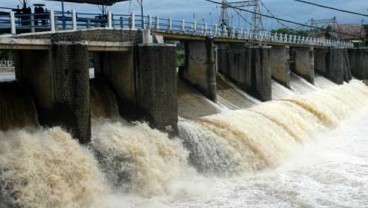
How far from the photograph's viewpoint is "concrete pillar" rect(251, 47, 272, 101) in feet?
86.1

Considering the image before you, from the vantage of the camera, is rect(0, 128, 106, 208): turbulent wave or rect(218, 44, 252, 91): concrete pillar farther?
rect(218, 44, 252, 91): concrete pillar

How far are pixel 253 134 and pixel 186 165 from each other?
3.79m

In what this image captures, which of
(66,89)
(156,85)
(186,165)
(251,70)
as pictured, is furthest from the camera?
(251,70)

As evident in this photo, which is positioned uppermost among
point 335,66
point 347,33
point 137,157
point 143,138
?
point 347,33

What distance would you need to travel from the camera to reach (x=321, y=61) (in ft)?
140

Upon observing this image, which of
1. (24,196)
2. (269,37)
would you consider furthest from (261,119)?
(269,37)

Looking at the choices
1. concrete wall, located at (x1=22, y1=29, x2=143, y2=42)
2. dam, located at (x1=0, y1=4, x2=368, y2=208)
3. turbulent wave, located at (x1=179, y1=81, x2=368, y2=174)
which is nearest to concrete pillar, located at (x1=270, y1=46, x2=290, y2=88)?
turbulent wave, located at (x1=179, y1=81, x2=368, y2=174)

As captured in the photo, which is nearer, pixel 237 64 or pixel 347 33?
pixel 237 64

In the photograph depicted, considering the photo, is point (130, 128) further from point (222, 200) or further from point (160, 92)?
point (222, 200)

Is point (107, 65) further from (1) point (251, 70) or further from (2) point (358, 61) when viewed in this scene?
(2) point (358, 61)

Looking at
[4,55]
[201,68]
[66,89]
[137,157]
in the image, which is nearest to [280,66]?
[201,68]

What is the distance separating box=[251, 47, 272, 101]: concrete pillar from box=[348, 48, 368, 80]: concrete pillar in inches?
1004

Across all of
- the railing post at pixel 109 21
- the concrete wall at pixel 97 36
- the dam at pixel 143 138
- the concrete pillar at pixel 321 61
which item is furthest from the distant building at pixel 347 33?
the railing post at pixel 109 21

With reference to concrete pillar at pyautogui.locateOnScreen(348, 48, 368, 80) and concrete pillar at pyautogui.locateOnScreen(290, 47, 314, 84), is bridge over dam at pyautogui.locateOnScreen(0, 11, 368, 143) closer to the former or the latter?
concrete pillar at pyautogui.locateOnScreen(290, 47, 314, 84)
